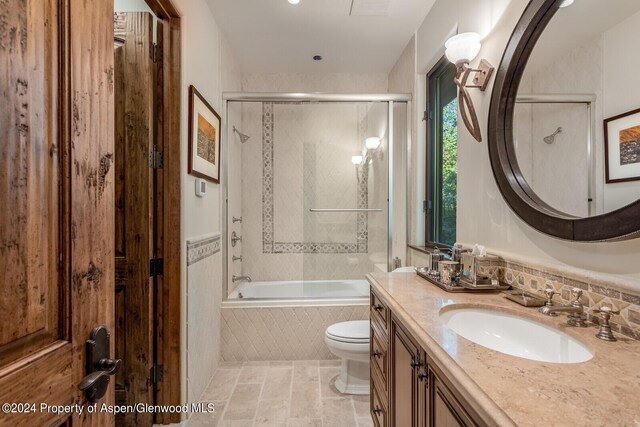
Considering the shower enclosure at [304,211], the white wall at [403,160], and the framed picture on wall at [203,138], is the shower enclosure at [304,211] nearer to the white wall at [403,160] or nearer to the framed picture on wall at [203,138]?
the white wall at [403,160]

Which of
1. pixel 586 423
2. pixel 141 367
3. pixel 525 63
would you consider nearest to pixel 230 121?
pixel 141 367

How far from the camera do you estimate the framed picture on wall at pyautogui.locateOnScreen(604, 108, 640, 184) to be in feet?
2.71

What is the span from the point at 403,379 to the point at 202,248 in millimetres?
1503

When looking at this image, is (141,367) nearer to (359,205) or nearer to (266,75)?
(359,205)

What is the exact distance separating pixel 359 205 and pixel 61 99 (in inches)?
106

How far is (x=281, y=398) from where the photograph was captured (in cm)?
205

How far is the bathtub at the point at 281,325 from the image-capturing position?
2506mm

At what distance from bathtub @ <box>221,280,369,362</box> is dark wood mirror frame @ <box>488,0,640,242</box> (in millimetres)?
1634

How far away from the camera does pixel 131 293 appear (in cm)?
167

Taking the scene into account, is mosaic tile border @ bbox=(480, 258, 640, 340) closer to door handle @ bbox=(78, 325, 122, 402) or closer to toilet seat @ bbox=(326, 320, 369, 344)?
toilet seat @ bbox=(326, 320, 369, 344)

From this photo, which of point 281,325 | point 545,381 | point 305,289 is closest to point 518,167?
point 545,381

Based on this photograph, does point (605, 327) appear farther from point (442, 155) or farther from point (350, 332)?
point (442, 155)

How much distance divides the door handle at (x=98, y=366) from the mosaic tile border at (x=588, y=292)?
129cm

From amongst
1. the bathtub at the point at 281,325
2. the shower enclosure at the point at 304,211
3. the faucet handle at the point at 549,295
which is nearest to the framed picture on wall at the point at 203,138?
the shower enclosure at the point at 304,211
